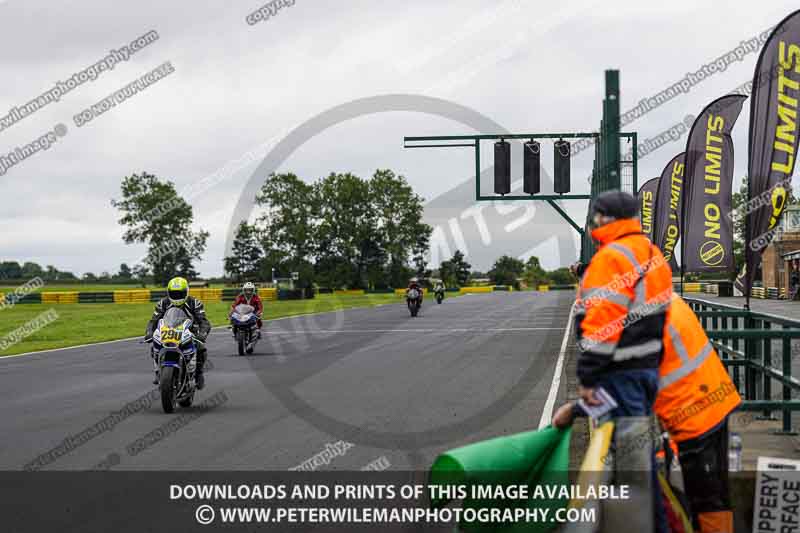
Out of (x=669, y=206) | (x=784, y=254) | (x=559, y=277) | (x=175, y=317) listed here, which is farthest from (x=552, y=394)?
(x=559, y=277)

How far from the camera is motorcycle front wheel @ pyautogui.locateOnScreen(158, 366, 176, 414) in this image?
10.9 metres

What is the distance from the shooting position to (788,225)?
59469mm

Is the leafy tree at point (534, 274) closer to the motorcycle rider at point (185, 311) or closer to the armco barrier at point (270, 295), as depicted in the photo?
the armco barrier at point (270, 295)

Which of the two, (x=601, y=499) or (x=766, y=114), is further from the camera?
(x=766, y=114)

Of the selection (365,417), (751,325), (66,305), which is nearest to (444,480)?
(751,325)

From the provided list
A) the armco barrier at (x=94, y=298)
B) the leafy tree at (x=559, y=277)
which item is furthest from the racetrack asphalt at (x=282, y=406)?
the leafy tree at (x=559, y=277)

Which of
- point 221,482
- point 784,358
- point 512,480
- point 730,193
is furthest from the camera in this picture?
point 730,193

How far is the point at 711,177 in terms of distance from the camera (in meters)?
14.7

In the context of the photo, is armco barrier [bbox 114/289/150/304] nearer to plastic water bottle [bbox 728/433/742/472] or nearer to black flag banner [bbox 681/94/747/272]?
black flag banner [bbox 681/94/747/272]

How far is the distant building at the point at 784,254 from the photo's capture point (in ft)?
174

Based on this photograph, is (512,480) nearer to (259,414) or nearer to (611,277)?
(611,277)

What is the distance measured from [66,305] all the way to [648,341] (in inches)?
2329

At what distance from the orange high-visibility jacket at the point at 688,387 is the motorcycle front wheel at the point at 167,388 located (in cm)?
763
